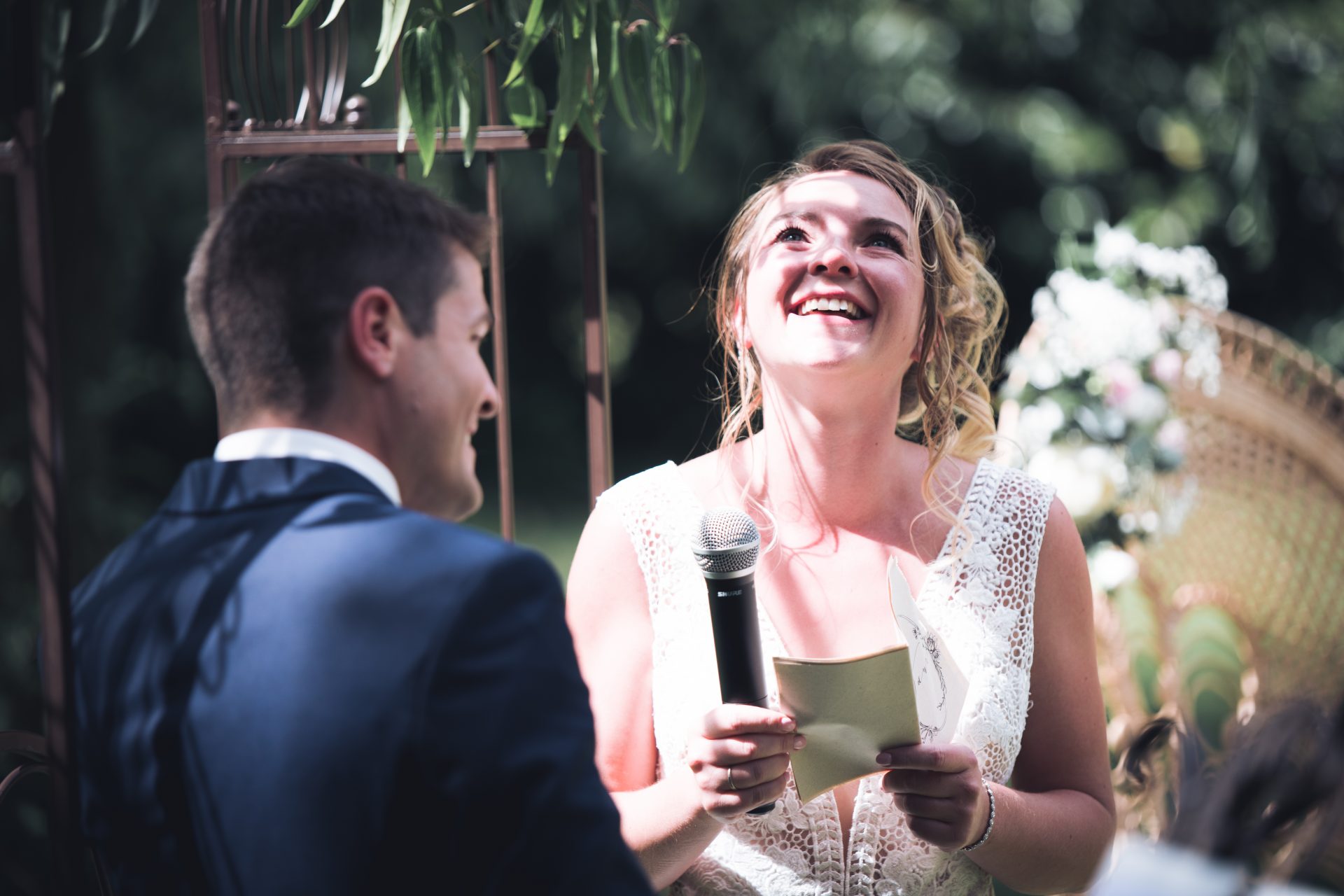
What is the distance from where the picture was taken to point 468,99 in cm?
213

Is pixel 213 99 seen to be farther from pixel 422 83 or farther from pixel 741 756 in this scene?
Result: pixel 741 756

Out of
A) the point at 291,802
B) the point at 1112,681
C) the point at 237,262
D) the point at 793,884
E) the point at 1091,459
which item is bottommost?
the point at 1112,681

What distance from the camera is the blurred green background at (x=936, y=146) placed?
287 inches

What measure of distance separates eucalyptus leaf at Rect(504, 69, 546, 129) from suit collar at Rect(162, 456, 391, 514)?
3.99ft

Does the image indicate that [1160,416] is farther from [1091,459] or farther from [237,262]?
[237,262]

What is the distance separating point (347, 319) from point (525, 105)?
119 centimetres

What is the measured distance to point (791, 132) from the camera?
9.91 m

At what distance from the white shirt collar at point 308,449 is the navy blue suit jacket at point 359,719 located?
1.8 inches

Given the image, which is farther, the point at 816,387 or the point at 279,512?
the point at 816,387

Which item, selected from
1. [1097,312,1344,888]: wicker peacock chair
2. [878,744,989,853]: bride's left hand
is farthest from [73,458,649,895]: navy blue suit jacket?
[1097,312,1344,888]: wicker peacock chair

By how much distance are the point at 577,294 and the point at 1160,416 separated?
8.61 m

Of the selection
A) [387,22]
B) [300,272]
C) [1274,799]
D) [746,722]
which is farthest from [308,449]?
[1274,799]

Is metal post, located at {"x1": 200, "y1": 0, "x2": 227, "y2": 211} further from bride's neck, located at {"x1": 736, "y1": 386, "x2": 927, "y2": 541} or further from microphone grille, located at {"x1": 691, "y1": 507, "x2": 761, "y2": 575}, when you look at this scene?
microphone grille, located at {"x1": 691, "y1": 507, "x2": 761, "y2": 575}

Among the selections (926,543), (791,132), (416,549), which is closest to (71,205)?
(926,543)
